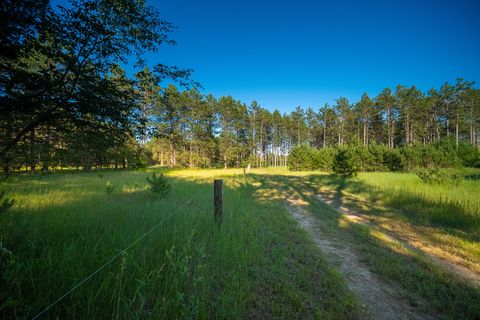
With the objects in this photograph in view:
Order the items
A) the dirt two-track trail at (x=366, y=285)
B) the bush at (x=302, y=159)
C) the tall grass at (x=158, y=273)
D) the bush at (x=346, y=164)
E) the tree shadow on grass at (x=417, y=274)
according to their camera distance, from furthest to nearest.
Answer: the bush at (x=302, y=159), the bush at (x=346, y=164), the tree shadow on grass at (x=417, y=274), the dirt two-track trail at (x=366, y=285), the tall grass at (x=158, y=273)

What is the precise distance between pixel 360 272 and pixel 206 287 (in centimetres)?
292

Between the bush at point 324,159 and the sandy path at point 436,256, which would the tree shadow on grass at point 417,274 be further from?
the bush at point 324,159

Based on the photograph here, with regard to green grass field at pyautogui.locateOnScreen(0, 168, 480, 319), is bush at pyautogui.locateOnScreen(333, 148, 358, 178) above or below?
above

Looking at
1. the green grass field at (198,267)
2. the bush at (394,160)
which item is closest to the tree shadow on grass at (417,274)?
the green grass field at (198,267)

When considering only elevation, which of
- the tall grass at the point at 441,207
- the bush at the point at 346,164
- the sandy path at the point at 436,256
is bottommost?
the sandy path at the point at 436,256

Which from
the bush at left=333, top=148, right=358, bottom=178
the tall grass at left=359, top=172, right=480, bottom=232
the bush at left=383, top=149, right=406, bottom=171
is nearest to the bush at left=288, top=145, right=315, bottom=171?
the bush at left=383, top=149, right=406, bottom=171

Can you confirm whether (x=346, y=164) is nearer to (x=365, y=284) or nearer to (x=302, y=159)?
(x=302, y=159)

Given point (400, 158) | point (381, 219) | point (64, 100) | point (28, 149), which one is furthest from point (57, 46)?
point (400, 158)

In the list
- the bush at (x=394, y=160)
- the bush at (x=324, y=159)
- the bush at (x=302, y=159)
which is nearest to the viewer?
the bush at (x=394, y=160)

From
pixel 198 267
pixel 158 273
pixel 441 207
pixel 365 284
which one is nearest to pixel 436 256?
pixel 365 284

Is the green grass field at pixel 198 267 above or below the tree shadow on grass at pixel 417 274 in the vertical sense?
above

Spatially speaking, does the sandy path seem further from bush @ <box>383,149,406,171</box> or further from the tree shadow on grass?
bush @ <box>383,149,406,171</box>

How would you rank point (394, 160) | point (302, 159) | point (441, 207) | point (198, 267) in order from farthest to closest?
point (302, 159) < point (394, 160) < point (441, 207) < point (198, 267)

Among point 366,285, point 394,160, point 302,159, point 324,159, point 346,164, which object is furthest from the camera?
point 302,159
